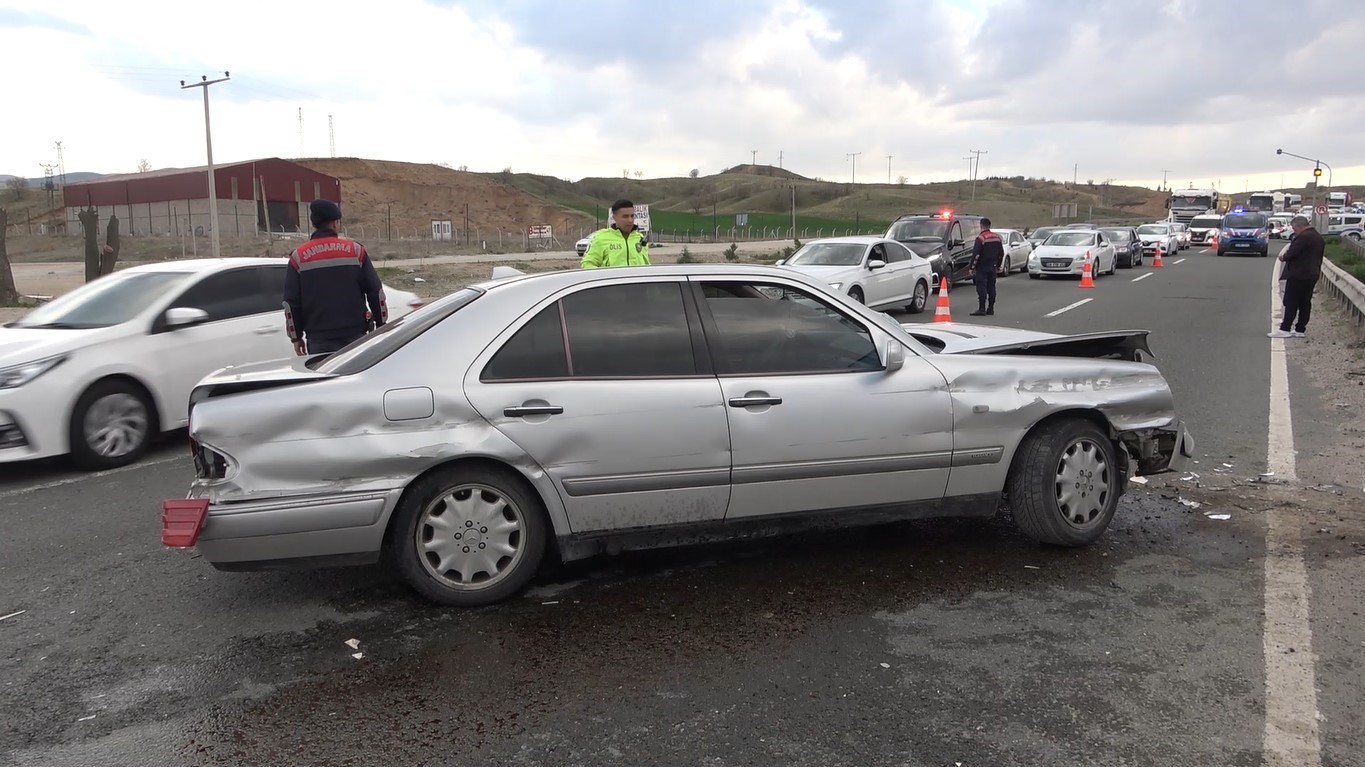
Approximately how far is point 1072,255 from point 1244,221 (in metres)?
17.1

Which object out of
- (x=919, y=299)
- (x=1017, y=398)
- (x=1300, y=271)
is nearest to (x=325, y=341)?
(x=1017, y=398)

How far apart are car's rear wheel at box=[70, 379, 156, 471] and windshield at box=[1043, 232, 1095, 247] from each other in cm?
2507

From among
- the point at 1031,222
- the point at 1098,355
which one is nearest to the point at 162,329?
the point at 1098,355

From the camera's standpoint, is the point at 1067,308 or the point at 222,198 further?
the point at 222,198

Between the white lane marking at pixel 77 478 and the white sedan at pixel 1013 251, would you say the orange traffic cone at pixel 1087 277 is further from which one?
the white lane marking at pixel 77 478

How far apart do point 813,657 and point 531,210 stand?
310 ft

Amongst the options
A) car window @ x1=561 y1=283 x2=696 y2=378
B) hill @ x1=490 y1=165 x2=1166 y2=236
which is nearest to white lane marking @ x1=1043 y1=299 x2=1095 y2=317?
car window @ x1=561 y1=283 x2=696 y2=378

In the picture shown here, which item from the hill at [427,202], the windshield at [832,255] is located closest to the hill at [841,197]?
the hill at [427,202]

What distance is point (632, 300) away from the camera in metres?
4.39

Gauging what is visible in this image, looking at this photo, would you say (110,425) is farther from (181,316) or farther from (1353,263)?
(1353,263)

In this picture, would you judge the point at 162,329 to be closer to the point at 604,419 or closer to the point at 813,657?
the point at 604,419

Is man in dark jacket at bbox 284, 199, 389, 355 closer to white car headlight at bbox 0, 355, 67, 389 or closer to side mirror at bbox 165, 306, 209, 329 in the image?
side mirror at bbox 165, 306, 209, 329

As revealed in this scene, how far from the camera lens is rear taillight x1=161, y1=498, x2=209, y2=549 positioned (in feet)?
12.5

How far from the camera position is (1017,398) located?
15.3ft
